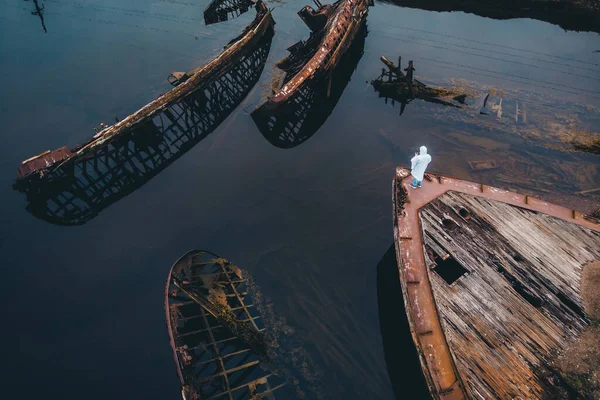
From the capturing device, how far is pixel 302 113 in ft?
65.5

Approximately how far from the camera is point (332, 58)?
774 inches

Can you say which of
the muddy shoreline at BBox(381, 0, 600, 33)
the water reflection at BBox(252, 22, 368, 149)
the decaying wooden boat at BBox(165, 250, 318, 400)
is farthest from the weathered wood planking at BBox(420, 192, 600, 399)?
the muddy shoreline at BBox(381, 0, 600, 33)

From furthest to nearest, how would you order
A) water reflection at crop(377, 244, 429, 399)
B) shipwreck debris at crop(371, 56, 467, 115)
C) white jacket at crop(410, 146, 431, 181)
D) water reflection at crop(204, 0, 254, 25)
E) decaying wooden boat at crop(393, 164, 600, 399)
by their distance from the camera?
1. water reflection at crop(204, 0, 254, 25)
2. shipwreck debris at crop(371, 56, 467, 115)
3. white jacket at crop(410, 146, 431, 181)
4. water reflection at crop(377, 244, 429, 399)
5. decaying wooden boat at crop(393, 164, 600, 399)

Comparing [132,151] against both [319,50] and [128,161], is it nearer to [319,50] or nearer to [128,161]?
[128,161]

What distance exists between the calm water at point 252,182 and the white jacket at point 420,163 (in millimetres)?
3394

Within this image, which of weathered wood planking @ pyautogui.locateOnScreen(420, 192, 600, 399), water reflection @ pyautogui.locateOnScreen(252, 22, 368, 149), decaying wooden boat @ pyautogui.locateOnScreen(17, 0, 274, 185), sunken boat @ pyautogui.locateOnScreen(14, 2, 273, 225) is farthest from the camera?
water reflection @ pyautogui.locateOnScreen(252, 22, 368, 149)

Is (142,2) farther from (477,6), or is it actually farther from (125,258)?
(477,6)

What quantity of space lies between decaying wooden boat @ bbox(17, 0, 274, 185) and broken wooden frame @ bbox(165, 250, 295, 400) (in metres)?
7.74

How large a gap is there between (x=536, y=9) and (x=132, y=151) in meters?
33.3

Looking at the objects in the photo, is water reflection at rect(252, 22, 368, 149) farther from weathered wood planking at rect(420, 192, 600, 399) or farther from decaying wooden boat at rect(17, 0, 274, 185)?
weathered wood planking at rect(420, 192, 600, 399)

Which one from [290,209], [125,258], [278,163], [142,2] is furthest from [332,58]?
[142,2]

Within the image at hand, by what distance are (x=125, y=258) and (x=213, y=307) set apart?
5769mm

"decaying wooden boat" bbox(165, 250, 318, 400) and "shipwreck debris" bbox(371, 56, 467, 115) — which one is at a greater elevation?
"shipwreck debris" bbox(371, 56, 467, 115)

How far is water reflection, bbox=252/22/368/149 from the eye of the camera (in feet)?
59.5
